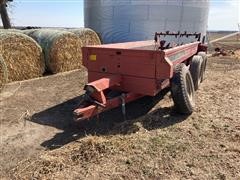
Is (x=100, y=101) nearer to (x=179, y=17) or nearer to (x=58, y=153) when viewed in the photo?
(x=58, y=153)

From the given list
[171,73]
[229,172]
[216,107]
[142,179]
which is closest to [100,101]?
[171,73]

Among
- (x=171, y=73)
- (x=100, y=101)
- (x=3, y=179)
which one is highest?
(x=171, y=73)

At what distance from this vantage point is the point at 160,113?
19.8 ft

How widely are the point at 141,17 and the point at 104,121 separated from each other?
36.7 feet

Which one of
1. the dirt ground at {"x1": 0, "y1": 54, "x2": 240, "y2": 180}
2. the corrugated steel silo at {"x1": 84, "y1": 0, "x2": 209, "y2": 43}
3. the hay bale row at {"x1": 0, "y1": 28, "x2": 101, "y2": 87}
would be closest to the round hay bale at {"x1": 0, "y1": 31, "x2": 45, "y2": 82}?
the hay bale row at {"x1": 0, "y1": 28, "x2": 101, "y2": 87}

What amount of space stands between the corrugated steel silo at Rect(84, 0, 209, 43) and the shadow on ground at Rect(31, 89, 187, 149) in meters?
9.91

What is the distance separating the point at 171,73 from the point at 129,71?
746 millimetres

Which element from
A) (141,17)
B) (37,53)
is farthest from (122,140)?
(141,17)

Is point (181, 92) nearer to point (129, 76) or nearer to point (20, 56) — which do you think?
point (129, 76)

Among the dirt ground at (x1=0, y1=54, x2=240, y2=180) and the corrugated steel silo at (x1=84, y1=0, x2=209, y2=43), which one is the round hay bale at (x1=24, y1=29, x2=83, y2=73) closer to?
the dirt ground at (x1=0, y1=54, x2=240, y2=180)

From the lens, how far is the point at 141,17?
16125 millimetres

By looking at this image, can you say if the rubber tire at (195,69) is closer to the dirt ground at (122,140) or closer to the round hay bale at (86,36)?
the dirt ground at (122,140)

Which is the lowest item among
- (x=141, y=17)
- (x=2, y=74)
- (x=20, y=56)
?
(x=2, y=74)

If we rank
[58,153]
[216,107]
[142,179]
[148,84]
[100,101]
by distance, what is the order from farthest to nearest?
[216,107]
[148,84]
[100,101]
[58,153]
[142,179]
